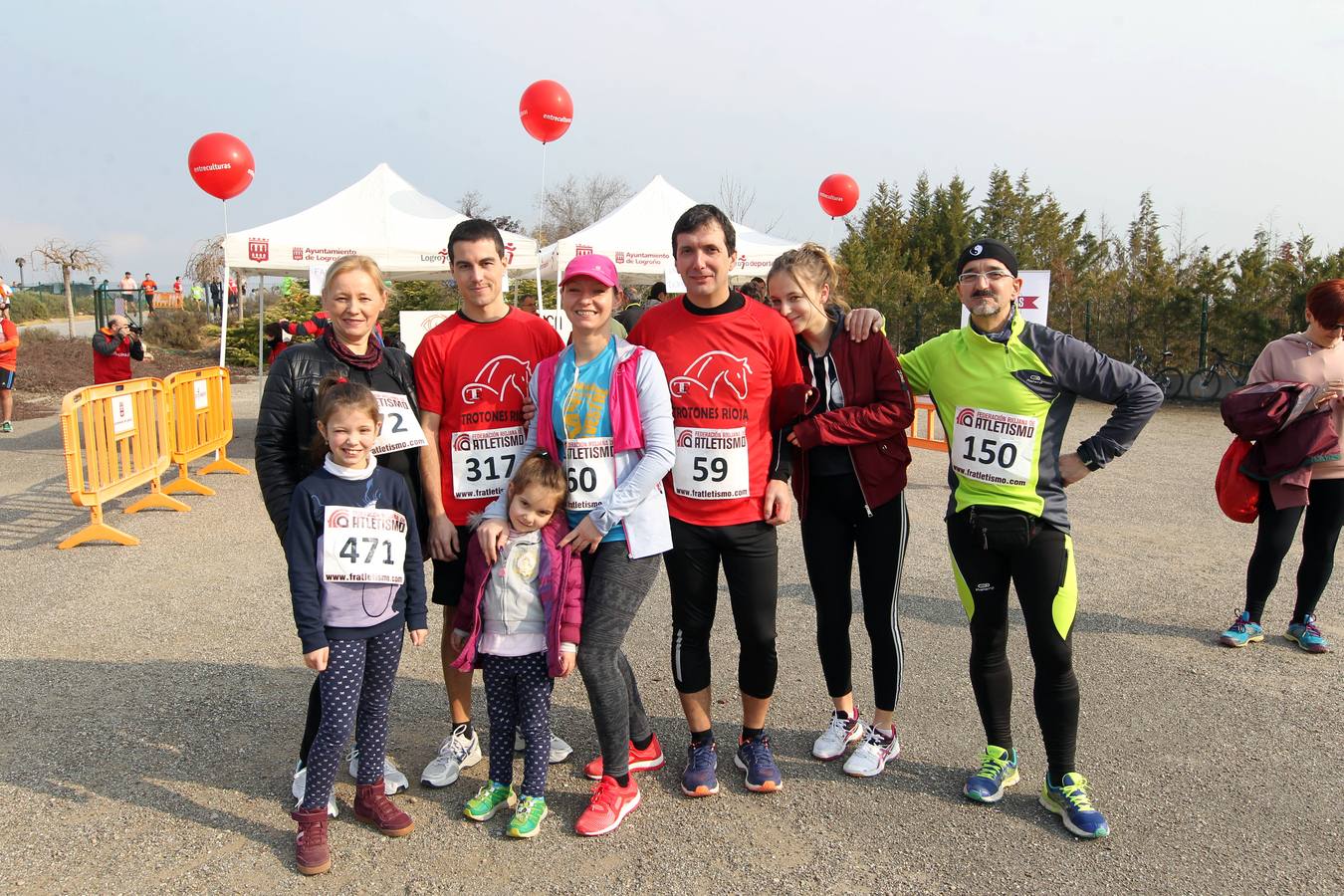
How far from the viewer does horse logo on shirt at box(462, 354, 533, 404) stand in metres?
3.18

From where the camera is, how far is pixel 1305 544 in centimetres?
477

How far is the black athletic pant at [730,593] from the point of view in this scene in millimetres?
3129

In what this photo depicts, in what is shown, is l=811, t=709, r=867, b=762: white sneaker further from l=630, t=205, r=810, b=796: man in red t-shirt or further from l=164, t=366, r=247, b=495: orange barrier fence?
l=164, t=366, r=247, b=495: orange barrier fence

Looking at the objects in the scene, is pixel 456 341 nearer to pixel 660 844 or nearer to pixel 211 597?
pixel 660 844

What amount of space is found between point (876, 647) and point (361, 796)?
1917 millimetres

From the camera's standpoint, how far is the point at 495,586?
2984 millimetres

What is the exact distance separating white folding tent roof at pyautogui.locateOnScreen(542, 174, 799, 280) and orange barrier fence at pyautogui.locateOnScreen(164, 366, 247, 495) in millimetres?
6024

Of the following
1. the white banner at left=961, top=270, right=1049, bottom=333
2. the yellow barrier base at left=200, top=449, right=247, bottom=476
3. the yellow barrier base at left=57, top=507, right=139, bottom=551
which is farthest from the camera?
the white banner at left=961, top=270, right=1049, bottom=333

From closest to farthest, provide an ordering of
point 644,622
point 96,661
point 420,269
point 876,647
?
point 876,647 < point 96,661 < point 644,622 < point 420,269

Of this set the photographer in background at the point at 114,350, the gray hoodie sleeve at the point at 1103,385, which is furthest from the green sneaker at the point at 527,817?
the photographer in background at the point at 114,350

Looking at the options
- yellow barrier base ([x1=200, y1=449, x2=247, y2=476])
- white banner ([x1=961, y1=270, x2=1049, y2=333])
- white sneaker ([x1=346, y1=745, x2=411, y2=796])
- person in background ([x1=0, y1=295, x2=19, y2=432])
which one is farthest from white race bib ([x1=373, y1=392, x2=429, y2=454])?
person in background ([x1=0, y1=295, x2=19, y2=432])

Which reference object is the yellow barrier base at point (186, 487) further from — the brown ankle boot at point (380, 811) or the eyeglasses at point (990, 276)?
the eyeglasses at point (990, 276)

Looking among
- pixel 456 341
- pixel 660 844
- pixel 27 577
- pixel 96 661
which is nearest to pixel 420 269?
pixel 27 577

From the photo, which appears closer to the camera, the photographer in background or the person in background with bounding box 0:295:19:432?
the photographer in background
